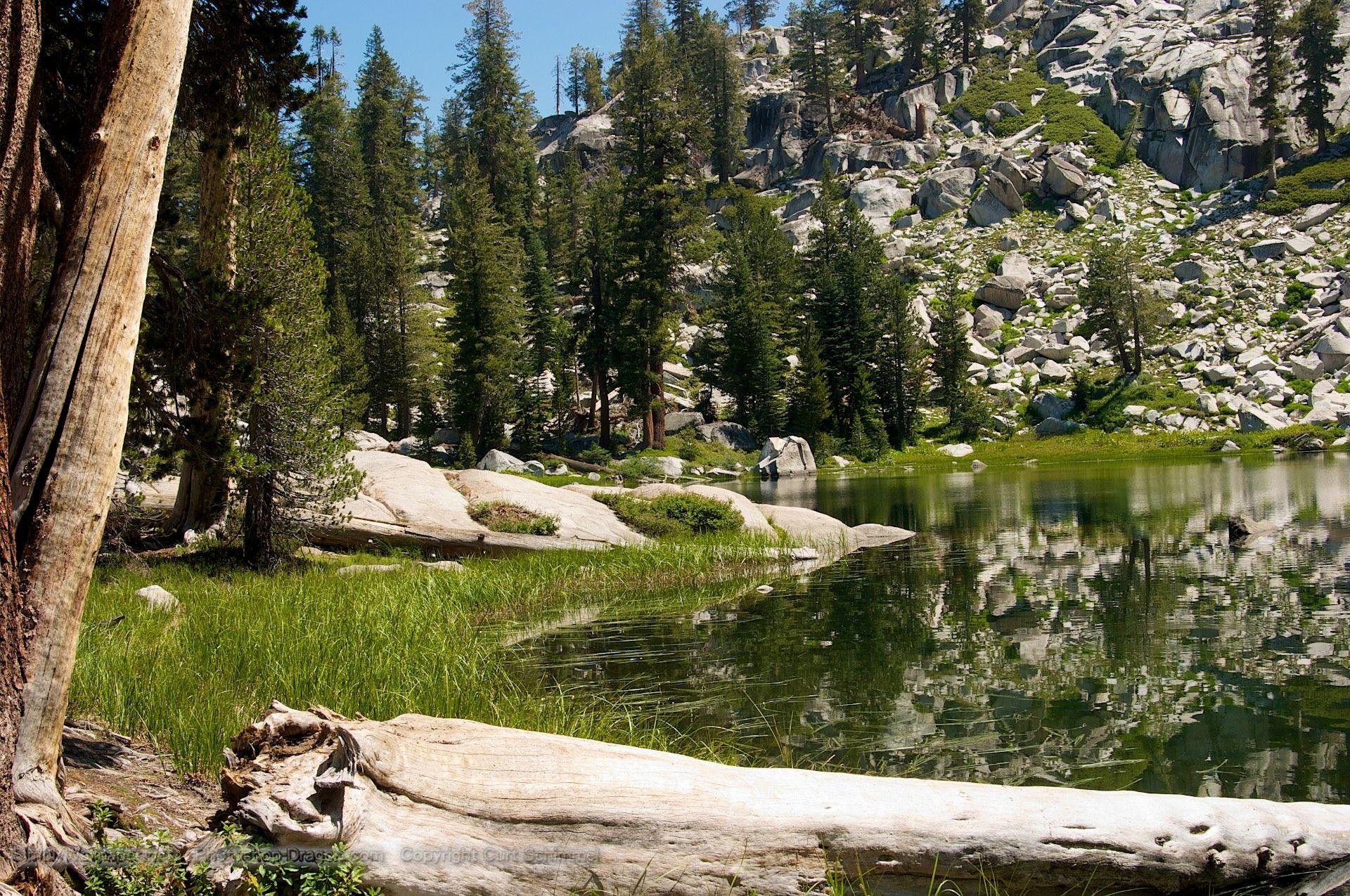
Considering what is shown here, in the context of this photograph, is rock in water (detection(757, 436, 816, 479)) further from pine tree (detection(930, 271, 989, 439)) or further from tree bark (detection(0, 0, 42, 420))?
tree bark (detection(0, 0, 42, 420))

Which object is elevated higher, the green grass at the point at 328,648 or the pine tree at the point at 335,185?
the pine tree at the point at 335,185

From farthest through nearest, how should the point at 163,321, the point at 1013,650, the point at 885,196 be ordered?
the point at 885,196 < the point at 1013,650 < the point at 163,321

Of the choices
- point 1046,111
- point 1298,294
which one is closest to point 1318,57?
point 1046,111

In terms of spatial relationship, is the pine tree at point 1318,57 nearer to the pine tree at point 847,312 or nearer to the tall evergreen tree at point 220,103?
the pine tree at point 847,312

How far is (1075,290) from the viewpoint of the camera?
228 ft

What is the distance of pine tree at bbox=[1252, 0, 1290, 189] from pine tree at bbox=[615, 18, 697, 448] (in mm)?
55719

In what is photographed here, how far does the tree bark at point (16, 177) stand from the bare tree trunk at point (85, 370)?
27 cm

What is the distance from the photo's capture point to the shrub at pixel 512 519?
19594 mm

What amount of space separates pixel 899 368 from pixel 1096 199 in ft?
110

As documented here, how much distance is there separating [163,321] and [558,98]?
524 ft

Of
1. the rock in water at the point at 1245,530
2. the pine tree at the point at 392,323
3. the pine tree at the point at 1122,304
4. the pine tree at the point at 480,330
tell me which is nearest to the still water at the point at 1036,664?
the rock in water at the point at 1245,530

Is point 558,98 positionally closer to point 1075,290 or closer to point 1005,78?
point 1005,78

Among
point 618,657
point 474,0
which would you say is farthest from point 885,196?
point 618,657

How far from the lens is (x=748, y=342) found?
62875 millimetres
